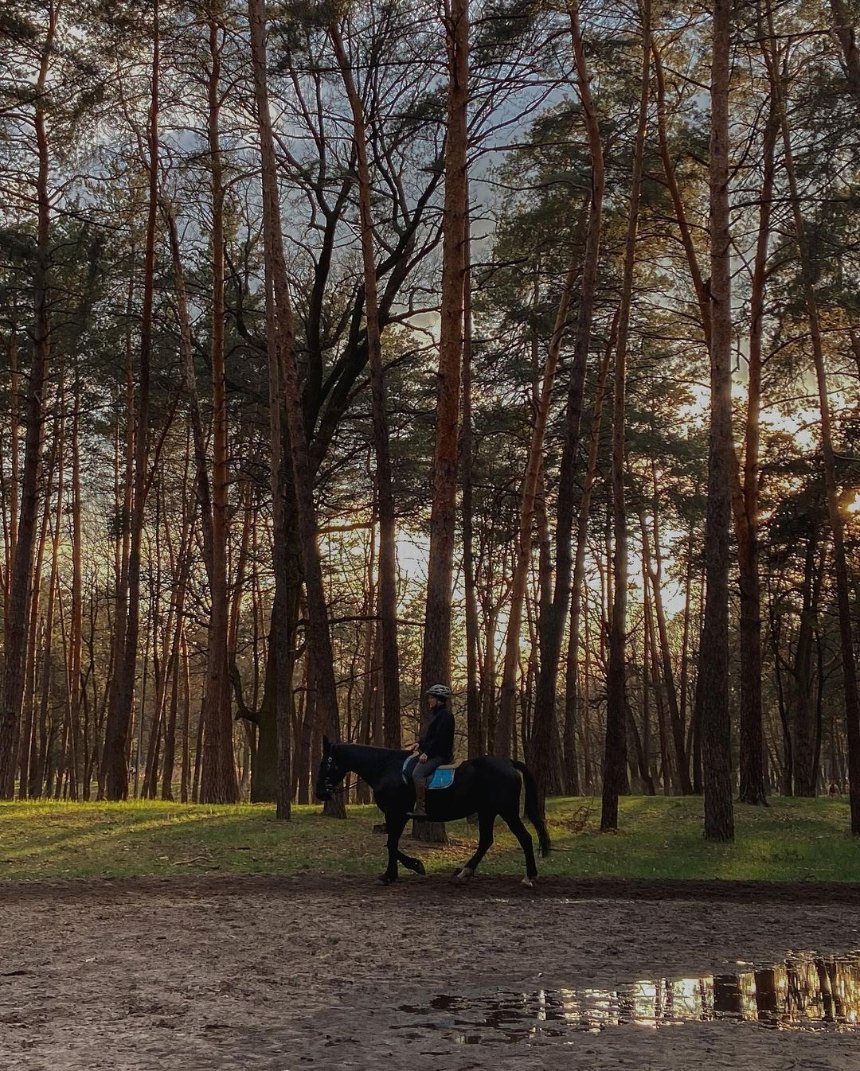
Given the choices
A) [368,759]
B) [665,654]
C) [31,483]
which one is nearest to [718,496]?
[368,759]

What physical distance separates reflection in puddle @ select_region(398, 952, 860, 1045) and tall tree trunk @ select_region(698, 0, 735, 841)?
27.3 ft

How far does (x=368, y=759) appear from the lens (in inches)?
496

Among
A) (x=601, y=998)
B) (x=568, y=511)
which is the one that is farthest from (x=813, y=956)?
(x=568, y=511)

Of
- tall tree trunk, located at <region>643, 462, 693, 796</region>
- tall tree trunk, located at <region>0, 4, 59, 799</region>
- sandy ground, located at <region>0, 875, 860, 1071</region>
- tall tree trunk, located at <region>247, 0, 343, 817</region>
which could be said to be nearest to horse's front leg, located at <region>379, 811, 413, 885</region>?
sandy ground, located at <region>0, 875, 860, 1071</region>

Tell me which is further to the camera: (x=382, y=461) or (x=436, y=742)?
(x=382, y=461)

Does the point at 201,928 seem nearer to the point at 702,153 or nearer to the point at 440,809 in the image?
the point at 440,809

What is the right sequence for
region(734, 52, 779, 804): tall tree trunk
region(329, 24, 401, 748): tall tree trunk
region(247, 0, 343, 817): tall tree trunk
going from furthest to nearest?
region(734, 52, 779, 804): tall tree trunk < region(247, 0, 343, 817): tall tree trunk < region(329, 24, 401, 748): tall tree trunk

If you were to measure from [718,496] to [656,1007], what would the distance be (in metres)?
10.4

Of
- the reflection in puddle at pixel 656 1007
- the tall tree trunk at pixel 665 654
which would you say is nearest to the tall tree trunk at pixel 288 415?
the reflection in puddle at pixel 656 1007

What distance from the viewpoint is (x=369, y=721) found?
39.2 m

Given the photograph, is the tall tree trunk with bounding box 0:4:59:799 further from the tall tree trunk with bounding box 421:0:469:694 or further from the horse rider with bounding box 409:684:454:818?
the horse rider with bounding box 409:684:454:818

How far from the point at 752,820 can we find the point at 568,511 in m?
7.84

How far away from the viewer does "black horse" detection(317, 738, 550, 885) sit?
1216 centimetres

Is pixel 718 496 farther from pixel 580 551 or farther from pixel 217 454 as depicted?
pixel 217 454
